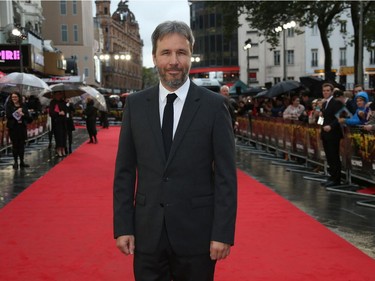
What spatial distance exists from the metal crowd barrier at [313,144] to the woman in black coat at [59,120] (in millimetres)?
6465

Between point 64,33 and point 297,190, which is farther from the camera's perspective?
point 64,33

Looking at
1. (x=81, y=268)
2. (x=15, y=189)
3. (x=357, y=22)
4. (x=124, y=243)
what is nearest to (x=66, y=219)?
(x=81, y=268)

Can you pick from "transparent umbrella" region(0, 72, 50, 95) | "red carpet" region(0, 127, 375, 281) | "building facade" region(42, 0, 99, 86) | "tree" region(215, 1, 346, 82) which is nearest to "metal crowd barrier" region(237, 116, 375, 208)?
"red carpet" region(0, 127, 375, 281)

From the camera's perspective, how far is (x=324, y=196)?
962 cm

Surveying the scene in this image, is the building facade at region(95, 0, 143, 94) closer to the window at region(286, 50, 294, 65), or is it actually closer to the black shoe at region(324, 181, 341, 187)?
the window at region(286, 50, 294, 65)

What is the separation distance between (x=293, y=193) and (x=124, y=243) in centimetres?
743

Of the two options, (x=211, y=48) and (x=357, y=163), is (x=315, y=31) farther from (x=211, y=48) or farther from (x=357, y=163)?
(x=357, y=163)

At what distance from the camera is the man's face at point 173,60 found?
287 centimetres

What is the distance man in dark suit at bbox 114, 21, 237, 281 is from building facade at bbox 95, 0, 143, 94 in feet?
324

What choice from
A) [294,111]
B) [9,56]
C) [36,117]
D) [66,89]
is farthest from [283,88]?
[9,56]

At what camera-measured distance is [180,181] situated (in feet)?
9.29

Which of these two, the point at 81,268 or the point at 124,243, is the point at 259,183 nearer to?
the point at 81,268

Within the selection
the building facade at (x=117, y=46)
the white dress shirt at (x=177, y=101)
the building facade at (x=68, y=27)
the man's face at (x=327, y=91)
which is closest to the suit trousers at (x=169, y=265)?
the white dress shirt at (x=177, y=101)

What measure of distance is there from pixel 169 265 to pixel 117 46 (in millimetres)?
132950
